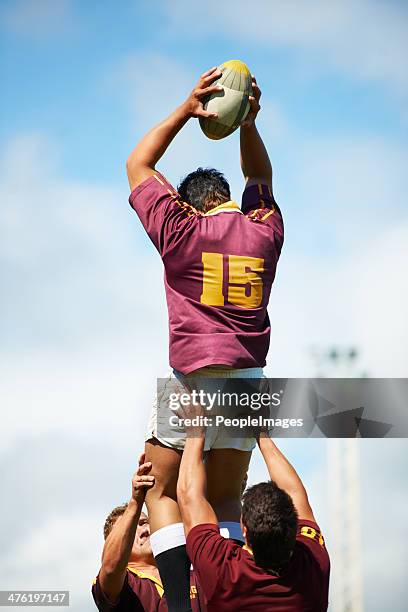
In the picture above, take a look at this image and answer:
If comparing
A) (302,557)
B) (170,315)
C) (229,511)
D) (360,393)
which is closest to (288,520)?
(302,557)

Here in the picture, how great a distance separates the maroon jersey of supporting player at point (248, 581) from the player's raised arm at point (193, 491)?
130 millimetres

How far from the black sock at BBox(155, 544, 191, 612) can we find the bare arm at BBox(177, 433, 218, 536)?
1.71 feet

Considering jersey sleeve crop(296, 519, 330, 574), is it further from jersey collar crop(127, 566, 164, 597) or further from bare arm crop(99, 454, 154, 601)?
jersey collar crop(127, 566, 164, 597)

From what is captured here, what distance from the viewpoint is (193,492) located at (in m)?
5.81

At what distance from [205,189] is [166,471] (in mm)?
1968

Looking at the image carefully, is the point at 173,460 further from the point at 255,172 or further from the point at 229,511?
the point at 255,172

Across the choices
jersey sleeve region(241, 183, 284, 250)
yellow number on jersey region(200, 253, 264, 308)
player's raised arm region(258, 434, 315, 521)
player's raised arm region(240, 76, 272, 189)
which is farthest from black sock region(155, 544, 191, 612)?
player's raised arm region(240, 76, 272, 189)

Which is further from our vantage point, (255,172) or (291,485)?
(255,172)

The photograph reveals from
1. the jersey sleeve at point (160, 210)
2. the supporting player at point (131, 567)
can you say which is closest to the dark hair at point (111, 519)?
the supporting player at point (131, 567)

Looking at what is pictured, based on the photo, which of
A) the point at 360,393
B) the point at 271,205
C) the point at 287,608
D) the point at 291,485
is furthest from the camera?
the point at 360,393

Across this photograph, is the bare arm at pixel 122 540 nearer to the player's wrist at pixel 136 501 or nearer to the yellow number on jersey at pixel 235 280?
the player's wrist at pixel 136 501

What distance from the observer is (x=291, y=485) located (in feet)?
19.9

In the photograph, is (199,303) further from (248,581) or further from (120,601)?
(120,601)

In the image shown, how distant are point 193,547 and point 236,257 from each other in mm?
1926
